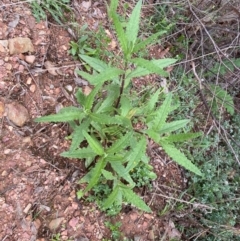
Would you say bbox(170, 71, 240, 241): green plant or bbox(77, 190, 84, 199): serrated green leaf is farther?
bbox(170, 71, 240, 241): green plant

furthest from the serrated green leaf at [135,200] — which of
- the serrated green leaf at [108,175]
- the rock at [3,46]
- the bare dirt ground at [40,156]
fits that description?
the rock at [3,46]

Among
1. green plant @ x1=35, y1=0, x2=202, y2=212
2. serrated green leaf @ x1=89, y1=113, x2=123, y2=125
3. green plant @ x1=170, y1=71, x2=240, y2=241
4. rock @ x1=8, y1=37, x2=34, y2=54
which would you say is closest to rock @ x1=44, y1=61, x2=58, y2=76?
rock @ x1=8, y1=37, x2=34, y2=54

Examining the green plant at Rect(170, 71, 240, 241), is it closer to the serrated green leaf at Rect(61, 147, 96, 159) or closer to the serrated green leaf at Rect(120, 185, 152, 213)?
the serrated green leaf at Rect(120, 185, 152, 213)

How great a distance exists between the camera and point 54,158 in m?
2.55

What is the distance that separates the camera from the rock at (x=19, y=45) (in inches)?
103

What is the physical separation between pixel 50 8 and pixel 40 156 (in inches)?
44.6

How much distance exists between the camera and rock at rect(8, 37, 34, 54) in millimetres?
2627

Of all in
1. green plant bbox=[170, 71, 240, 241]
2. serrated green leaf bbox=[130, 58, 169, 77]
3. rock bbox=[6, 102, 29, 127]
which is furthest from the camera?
green plant bbox=[170, 71, 240, 241]

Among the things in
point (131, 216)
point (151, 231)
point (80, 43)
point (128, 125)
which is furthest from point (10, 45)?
point (151, 231)

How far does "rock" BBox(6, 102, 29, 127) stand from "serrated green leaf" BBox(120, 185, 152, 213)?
0.77 m

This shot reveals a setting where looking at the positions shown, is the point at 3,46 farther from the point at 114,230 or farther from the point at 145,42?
the point at 114,230

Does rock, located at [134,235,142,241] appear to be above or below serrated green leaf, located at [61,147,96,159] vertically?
below

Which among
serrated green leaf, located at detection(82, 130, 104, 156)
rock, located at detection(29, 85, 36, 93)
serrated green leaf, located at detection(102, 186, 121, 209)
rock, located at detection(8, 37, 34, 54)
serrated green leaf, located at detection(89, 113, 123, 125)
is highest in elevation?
rock, located at detection(8, 37, 34, 54)

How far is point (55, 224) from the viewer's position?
7.98 ft
